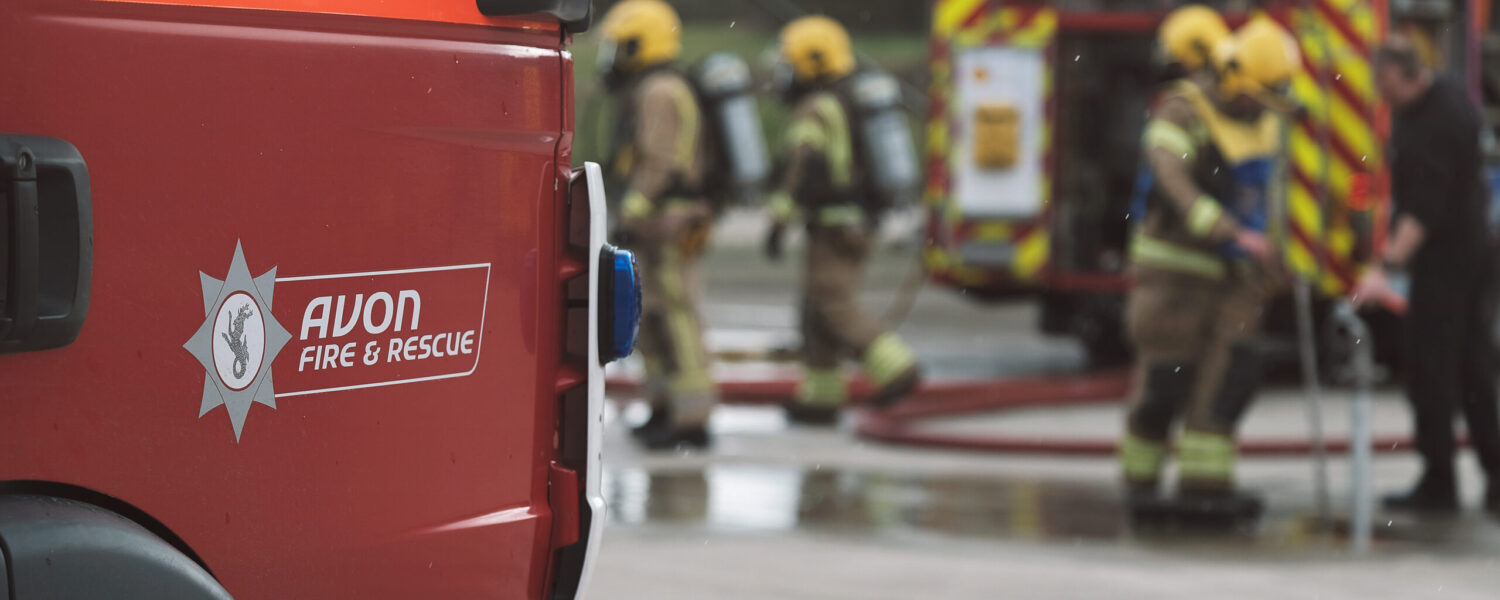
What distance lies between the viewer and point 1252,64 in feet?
21.1

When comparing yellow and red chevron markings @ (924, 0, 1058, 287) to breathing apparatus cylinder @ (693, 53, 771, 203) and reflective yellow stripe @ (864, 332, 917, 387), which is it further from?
breathing apparatus cylinder @ (693, 53, 771, 203)

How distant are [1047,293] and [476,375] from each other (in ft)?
26.3

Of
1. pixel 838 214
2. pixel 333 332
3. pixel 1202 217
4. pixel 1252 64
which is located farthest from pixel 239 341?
pixel 838 214

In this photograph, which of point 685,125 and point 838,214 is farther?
point 838,214

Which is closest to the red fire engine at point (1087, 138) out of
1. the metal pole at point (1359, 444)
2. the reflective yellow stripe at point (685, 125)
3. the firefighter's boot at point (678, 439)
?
the reflective yellow stripe at point (685, 125)

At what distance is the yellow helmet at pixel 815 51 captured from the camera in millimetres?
Answer: 8852

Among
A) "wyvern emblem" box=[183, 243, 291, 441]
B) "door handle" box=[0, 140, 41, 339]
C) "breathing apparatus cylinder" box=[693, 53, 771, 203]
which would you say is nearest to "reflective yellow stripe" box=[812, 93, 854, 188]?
"breathing apparatus cylinder" box=[693, 53, 771, 203]

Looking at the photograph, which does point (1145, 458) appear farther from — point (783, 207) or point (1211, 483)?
point (783, 207)

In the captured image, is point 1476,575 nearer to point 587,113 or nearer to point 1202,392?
point 1202,392

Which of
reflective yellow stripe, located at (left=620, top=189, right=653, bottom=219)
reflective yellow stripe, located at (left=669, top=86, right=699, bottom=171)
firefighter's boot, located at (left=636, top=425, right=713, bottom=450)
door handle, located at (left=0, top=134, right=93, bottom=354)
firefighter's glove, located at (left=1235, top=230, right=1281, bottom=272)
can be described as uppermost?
door handle, located at (left=0, top=134, right=93, bottom=354)

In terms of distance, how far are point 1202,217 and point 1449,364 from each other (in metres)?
1.14

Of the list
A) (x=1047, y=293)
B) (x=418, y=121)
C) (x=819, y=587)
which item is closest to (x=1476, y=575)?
(x=819, y=587)

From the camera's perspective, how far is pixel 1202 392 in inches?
259

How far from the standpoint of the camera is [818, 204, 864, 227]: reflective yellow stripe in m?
8.96
